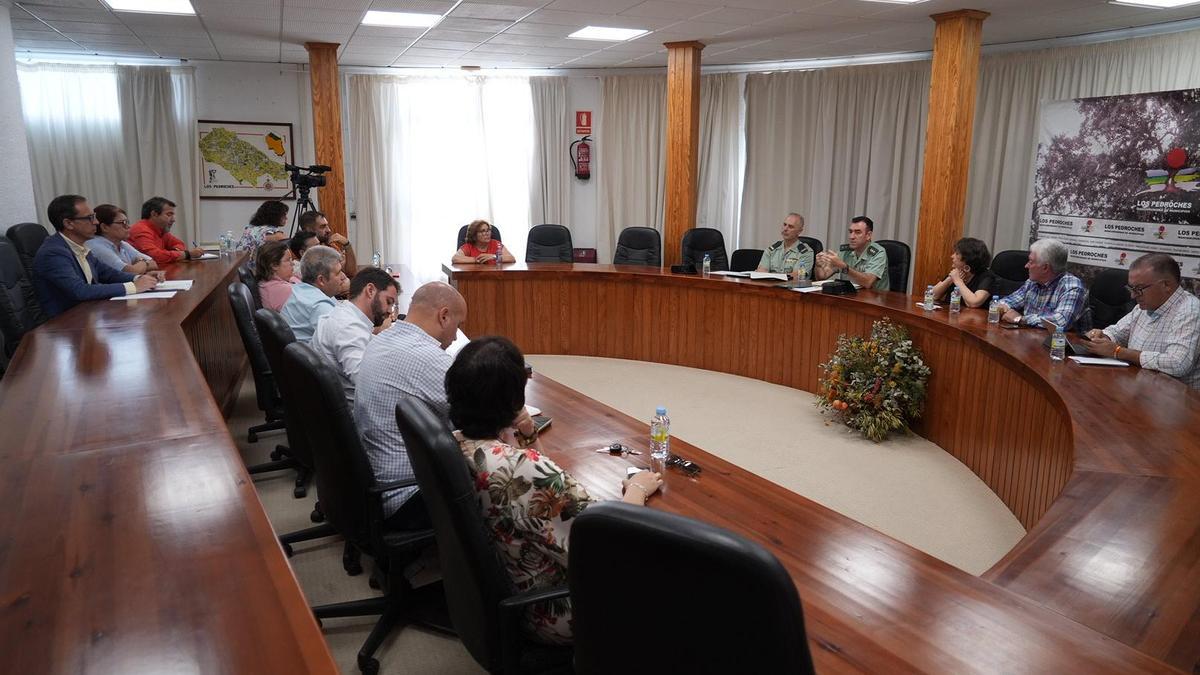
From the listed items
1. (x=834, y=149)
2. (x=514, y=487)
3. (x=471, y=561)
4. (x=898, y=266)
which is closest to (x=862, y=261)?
(x=898, y=266)

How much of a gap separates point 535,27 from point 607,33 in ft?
2.26

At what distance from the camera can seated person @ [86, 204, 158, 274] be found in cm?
494

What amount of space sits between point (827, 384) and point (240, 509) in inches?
163

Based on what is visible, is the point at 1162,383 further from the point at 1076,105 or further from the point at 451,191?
the point at 451,191

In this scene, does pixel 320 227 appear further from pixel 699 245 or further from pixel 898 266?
pixel 898 266

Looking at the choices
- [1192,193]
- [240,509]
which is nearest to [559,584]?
[240,509]

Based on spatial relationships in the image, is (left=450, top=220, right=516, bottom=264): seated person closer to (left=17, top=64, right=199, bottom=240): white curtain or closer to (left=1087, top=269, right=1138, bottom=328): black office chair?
(left=17, top=64, right=199, bottom=240): white curtain

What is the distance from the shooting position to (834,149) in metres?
8.21

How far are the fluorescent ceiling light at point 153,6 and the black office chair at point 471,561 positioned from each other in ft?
16.3

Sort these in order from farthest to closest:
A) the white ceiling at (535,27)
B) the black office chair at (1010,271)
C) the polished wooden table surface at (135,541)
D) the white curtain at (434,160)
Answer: the white curtain at (434,160) → the white ceiling at (535,27) → the black office chair at (1010,271) → the polished wooden table surface at (135,541)

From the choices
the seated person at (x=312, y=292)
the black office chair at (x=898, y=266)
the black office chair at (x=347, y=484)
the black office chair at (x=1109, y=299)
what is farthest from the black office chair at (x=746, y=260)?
the black office chair at (x=347, y=484)

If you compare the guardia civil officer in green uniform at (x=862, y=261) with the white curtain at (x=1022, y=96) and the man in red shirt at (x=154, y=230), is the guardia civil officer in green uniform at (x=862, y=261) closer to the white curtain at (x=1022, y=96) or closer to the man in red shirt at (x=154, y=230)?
the white curtain at (x=1022, y=96)

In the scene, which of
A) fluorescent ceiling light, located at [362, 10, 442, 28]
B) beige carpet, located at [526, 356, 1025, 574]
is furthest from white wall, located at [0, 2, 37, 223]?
beige carpet, located at [526, 356, 1025, 574]

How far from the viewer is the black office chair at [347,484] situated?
2271mm
